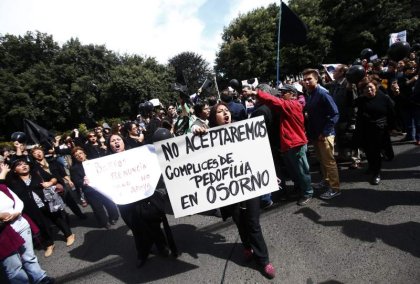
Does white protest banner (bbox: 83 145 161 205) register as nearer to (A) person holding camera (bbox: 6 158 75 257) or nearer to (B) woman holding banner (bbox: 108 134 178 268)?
(B) woman holding banner (bbox: 108 134 178 268)

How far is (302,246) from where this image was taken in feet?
12.2

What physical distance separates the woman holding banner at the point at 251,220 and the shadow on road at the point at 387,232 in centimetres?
124

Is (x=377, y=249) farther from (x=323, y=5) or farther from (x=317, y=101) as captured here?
(x=323, y=5)

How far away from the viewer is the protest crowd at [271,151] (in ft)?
11.4

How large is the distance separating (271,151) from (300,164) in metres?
0.49

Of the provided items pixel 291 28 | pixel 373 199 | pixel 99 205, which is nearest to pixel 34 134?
pixel 99 205

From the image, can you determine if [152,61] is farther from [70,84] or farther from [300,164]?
[300,164]

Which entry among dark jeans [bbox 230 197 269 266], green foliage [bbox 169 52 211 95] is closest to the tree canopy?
green foliage [bbox 169 52 211 95]

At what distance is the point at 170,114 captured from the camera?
441 inches

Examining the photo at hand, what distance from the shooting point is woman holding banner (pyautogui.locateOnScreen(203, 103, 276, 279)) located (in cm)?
321

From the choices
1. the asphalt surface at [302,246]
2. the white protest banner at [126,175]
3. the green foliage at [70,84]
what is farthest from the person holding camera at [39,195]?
the green foliage at [70,84]

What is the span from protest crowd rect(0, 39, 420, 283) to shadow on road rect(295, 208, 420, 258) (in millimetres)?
956

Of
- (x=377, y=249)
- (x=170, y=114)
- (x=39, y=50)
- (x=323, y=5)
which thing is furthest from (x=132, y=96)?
(x=377, y=249)

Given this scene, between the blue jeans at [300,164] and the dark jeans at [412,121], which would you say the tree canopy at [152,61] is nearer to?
the dark jeans at [412,121]
